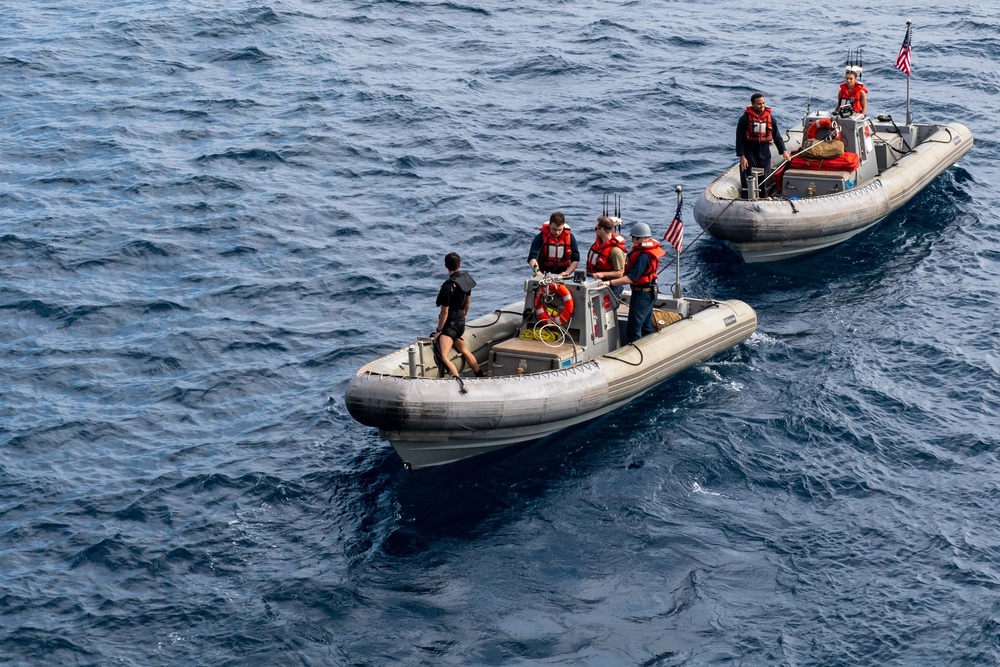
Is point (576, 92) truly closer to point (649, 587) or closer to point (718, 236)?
point (718, 236)

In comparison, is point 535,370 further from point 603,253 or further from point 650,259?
point 650,259

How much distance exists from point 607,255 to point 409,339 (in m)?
3.62

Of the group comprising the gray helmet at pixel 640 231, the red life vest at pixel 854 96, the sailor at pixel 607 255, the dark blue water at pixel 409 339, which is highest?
the red life vest at pixel 854 96

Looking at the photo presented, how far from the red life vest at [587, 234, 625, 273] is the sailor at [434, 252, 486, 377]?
2.63m

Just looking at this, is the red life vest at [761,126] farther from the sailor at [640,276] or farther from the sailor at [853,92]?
the sailor at [640,276]

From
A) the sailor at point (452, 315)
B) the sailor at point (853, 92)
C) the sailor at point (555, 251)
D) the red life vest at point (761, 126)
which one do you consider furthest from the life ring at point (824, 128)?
the sailor at point (452, 315)

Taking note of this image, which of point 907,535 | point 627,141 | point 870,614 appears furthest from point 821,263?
point 870,614

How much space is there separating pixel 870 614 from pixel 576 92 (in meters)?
20.4

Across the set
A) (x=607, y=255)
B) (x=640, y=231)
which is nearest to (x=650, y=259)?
(x=640, y=231)

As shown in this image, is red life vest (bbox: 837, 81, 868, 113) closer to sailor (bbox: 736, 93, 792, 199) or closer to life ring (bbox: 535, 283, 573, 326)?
sailor (bbox: 736, 93, 792, 199)

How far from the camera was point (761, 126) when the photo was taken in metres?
24.1

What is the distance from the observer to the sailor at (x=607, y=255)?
19.0 meters

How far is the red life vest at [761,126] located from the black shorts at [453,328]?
9352 millimetres

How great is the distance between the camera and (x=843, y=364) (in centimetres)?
1989
